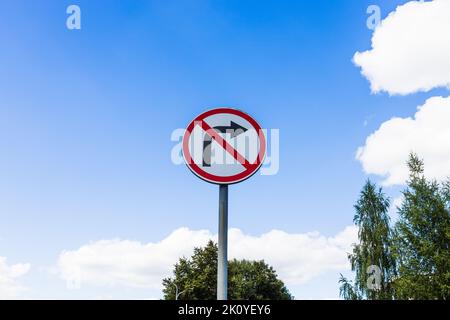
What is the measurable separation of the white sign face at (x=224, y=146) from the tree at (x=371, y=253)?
143ft

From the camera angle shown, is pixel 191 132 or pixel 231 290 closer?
pixel 191 132

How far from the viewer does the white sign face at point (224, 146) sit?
12.3 feet

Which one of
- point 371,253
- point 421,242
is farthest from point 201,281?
point 421,242

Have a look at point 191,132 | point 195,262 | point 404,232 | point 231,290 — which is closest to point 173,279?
point 195,262

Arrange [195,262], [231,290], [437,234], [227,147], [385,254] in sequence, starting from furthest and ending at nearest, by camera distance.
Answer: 1. [231,290]
2. [195,262]
3. [385,254]
4. [437,234]
5. [227,147]

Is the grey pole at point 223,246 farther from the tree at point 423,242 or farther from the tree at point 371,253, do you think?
the tree at point 371,253

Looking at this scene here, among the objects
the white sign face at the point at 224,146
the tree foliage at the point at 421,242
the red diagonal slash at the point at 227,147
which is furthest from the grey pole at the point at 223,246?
A: the tree foliage at the point at 421,242

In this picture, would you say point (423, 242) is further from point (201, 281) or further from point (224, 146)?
point (224, 146)

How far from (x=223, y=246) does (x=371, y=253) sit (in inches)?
1820

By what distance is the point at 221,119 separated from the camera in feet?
12.8

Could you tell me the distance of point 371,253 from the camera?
4638cm
